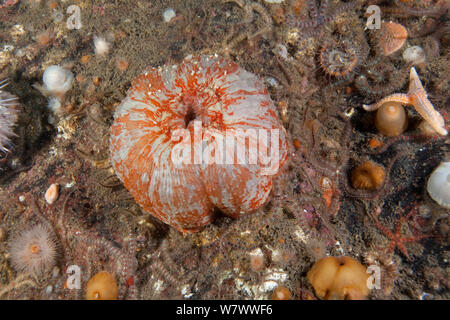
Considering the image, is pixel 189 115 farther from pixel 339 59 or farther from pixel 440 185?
pixel 440 185

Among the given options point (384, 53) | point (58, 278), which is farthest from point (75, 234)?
point (384, 53)

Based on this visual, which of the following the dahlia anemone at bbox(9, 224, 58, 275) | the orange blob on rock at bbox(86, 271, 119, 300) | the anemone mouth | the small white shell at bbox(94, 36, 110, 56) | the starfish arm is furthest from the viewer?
the small white shell at bbox(94, 36, 110, 56)

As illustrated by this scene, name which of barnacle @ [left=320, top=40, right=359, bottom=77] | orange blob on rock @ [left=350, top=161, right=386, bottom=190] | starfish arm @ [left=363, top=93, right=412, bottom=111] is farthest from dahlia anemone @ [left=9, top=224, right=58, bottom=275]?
starfish arm @ [left=363, top=93, right=412, bottom=111]

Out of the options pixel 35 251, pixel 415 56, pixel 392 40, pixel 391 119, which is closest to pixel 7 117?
pixel 35 251

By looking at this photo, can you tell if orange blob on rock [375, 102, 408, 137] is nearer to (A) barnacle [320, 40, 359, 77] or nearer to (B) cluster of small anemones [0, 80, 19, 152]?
(A) barnacle [320, 40, 359, 77]

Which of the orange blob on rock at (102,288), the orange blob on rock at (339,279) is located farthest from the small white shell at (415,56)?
the orange blob on rock at (102,288)

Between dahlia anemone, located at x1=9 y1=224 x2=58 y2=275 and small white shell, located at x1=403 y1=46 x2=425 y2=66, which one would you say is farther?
small white shell, located at x1=403 y1=46 x2=425 y2=66
